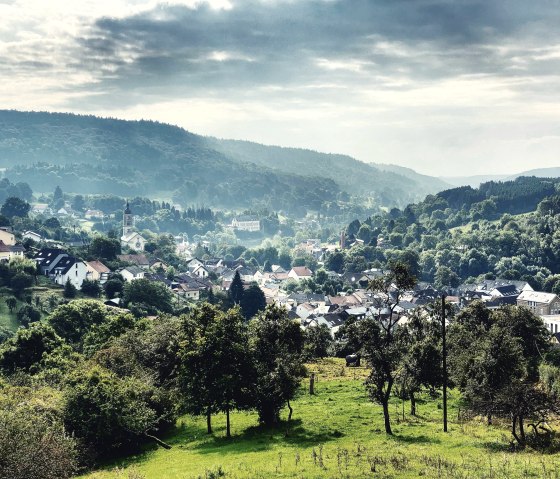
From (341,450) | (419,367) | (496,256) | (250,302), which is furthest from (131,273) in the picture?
(341,450)

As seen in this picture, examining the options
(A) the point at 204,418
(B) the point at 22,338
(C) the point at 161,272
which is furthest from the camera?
(C) the point at 161,272

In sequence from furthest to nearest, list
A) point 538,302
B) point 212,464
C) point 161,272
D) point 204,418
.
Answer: point 161,272
point 538,302
point 204,418
point 212,464

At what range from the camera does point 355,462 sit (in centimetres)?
2788

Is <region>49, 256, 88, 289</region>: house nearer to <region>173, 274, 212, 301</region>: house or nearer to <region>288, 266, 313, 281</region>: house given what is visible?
<region>173, 274, 212, 301</region>: house

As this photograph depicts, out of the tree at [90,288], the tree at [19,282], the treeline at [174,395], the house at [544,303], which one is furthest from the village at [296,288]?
the treeline at [174,395]

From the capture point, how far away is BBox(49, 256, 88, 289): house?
4279 inches

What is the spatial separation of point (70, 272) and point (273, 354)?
262ft

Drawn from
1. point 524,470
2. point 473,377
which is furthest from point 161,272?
point 524,470

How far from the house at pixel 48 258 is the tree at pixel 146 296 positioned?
1808 centimetres

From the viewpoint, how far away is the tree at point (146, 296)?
319 ft

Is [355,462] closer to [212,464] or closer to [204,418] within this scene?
[212,464]

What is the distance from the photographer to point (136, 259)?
480ft

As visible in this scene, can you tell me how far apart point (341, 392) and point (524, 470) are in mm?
20158

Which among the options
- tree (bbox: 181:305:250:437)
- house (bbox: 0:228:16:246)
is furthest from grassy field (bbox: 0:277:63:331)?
tree (bbox: 181:305:250:437)
